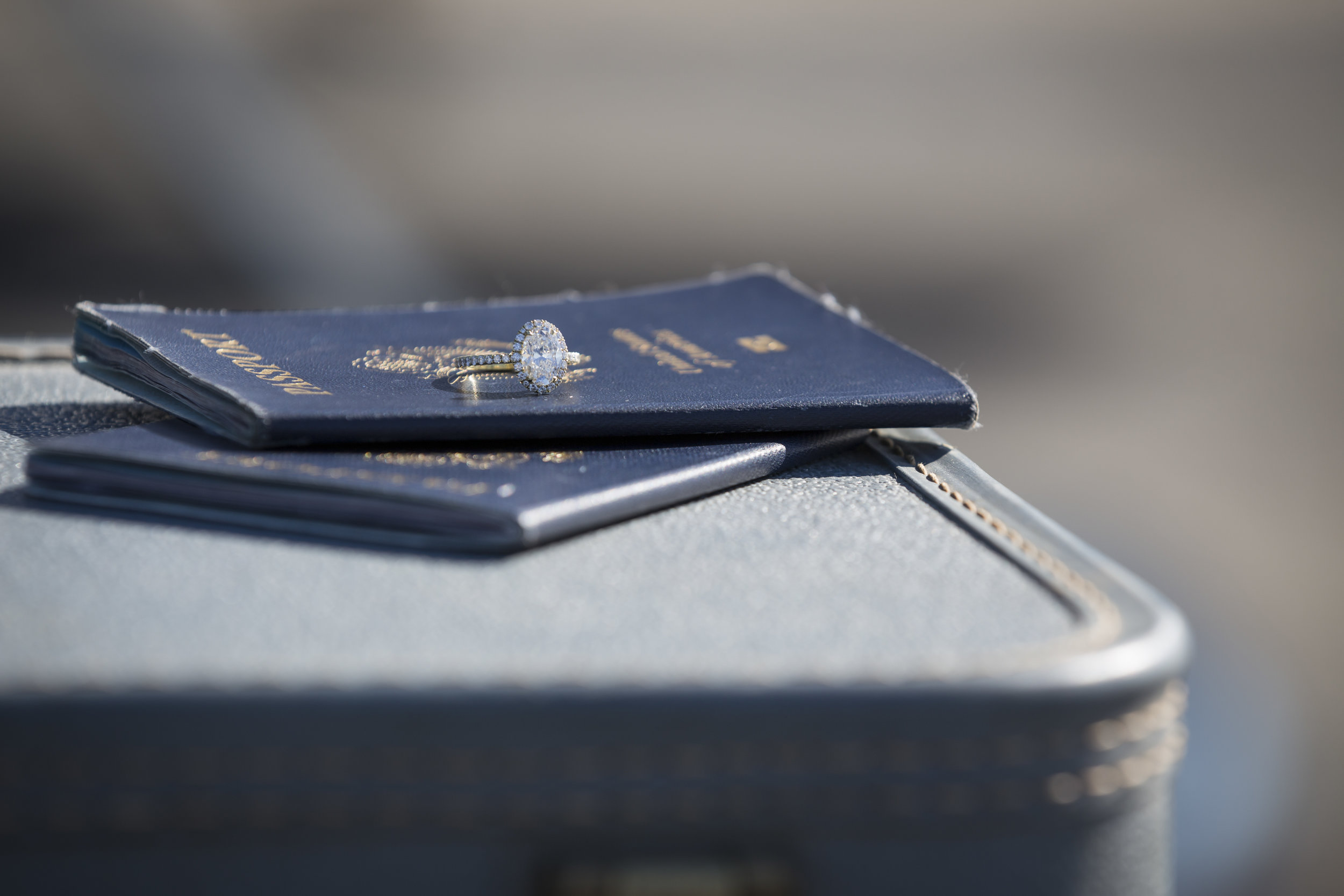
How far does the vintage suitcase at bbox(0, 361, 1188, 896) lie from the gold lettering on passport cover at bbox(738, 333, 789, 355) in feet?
1.06

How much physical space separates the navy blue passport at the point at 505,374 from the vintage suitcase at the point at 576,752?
0.50 feet

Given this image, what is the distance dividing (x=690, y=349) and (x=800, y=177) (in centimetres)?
291

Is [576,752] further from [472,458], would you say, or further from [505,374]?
[505,374]

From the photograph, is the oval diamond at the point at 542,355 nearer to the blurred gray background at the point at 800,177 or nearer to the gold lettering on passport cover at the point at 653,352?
the gold lettering on passport cover at the point at 653,352

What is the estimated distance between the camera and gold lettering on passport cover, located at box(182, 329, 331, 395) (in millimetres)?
560

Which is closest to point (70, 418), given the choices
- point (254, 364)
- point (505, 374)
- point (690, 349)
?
point (254, 364)

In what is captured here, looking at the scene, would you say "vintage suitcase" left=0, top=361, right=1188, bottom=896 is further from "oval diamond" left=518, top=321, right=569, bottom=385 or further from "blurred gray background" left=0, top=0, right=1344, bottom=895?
"blurred gray background" left=0, top=0, right=1344, bottom=895

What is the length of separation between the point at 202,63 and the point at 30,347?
2725mm

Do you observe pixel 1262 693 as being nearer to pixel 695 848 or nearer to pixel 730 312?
pixel 730 312

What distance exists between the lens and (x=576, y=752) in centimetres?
34

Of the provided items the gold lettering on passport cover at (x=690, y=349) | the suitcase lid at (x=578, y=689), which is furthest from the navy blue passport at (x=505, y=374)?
the suitcase lid at (x=578, y=689)

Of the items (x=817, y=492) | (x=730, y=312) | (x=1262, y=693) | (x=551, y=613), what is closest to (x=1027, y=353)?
(x=1262, y=693)

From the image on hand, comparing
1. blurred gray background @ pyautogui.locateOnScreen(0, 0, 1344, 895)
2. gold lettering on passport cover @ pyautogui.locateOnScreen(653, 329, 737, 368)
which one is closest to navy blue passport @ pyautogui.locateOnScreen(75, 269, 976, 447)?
gold lettering on passport cover @ pyautogui.locateOnScreen(653, 329, 737, 368)

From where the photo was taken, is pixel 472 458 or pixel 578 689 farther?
pixel 472 458
